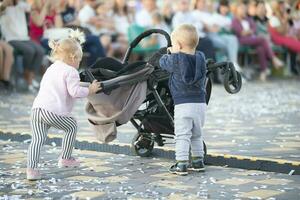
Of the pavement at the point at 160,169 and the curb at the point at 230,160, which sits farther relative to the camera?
the curb at the point at 230,160

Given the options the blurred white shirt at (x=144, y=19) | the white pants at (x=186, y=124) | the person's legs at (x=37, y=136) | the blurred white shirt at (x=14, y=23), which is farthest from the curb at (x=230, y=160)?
the blurred white shirt at (x=144, y=19)

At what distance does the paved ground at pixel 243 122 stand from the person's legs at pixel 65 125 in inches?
56.2

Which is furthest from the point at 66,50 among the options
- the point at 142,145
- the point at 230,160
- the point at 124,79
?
the point at 230,160

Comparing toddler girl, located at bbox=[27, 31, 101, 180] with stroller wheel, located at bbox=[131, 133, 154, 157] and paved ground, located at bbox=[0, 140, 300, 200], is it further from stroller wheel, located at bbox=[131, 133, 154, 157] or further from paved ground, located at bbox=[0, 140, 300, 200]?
stroller wheel, located at bbox=[131, 133, 154, 157]

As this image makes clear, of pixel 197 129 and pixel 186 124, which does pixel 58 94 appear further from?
pixel 197 129

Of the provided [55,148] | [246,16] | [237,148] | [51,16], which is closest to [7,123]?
[55,148]

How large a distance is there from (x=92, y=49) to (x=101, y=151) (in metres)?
7.25

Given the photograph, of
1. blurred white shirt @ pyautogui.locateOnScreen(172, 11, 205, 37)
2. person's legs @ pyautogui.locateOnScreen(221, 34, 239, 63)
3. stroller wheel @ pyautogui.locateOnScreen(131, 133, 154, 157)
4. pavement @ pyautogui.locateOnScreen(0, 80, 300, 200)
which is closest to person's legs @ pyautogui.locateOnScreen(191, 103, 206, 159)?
pavement @ pyautogui.locateOnScreen(0, 80, 300, 200)

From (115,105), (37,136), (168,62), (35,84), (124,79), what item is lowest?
(37,136)

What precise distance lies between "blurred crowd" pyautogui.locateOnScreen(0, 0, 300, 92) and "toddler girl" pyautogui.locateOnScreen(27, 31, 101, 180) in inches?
218

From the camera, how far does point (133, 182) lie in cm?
560

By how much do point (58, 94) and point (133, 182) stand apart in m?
0.89

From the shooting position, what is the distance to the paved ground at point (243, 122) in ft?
23.8

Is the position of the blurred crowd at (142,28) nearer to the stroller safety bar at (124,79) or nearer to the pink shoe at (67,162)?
the stroller safety bar at (124,79)
